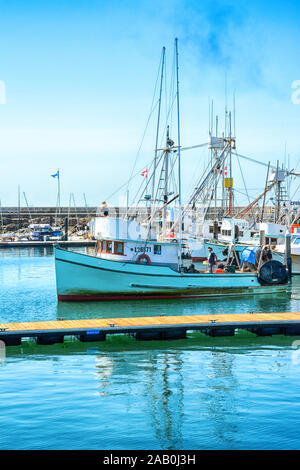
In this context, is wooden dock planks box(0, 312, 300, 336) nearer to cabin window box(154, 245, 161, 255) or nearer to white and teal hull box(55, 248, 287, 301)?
white and teal hull box(55, 248, 287, 301)

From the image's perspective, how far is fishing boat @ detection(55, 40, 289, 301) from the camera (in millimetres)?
28500

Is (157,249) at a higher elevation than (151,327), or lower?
higher

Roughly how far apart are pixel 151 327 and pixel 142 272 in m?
9.74

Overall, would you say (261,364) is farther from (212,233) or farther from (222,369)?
(212,233)

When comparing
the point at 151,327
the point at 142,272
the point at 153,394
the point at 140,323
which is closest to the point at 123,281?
the point at 142,272

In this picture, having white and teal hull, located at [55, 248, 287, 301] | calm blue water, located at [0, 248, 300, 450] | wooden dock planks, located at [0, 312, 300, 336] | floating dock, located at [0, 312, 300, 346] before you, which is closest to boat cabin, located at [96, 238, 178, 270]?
white and teal hull, located at [55, 248, 287, 301]

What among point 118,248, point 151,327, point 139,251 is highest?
point 118,248

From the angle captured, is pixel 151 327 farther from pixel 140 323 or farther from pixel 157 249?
pixel 157 249

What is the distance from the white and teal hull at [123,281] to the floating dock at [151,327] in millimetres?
7668

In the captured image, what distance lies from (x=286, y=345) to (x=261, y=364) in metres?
Answer: 2.91

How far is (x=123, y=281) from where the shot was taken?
95.2 feet

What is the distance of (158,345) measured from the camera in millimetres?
18969

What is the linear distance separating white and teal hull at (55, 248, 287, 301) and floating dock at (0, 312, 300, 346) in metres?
7.67
